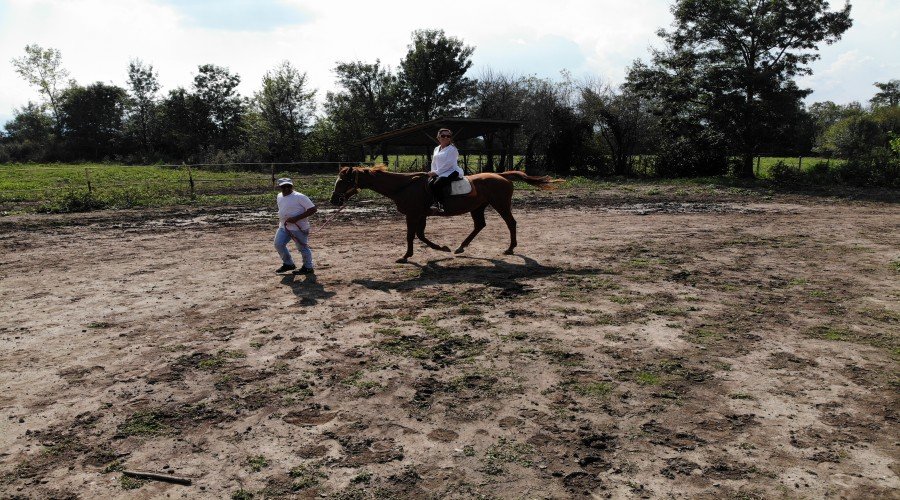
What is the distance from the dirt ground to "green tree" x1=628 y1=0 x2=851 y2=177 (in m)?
18.5

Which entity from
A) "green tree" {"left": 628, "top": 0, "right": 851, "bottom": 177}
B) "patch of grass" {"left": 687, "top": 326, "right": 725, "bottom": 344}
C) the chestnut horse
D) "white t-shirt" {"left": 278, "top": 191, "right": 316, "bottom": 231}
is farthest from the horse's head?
"green tree" {"left": 628, "top": 0, "right": 851, "bottom": 177}

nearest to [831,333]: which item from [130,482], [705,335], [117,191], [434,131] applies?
[705,335]

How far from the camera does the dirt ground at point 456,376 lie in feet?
11.2

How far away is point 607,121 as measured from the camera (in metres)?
31.0

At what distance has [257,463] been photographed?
354cm

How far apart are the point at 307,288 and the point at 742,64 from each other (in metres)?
26.0

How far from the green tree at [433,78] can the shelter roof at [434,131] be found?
16.9m

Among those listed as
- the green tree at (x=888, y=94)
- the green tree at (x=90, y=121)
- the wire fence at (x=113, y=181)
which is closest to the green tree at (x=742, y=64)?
Result: the wire fence at (x=113, y=181)

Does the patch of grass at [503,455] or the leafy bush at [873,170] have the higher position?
the leafy bush at [873,170]

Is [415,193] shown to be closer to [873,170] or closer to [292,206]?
[292,206]

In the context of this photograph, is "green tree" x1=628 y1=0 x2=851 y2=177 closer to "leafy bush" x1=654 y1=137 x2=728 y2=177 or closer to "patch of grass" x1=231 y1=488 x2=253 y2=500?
"leafy bush" x1=654 y1=137 x2=728 y2=177

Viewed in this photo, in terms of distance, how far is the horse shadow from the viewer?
7.62m

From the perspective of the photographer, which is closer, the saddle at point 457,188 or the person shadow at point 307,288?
the person shadow at point 307,288

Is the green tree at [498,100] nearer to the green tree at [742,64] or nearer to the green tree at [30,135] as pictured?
the green tree at [742,64]
